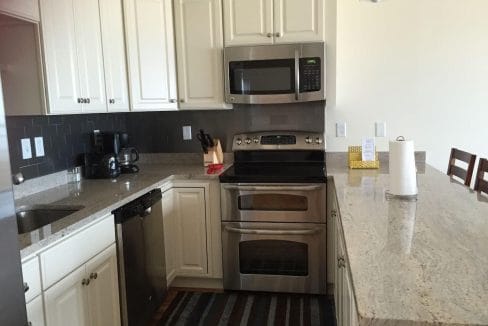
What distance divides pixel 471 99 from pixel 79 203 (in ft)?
9.15

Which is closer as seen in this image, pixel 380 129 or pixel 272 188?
pixel 272 188

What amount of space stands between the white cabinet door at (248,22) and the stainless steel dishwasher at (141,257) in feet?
4.13

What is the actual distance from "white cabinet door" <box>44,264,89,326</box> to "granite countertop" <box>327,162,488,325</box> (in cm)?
116

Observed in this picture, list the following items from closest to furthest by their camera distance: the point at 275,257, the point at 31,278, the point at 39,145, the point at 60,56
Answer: the point at 31,278
the point at 60,56
the point at 39,145
the point at 275,257

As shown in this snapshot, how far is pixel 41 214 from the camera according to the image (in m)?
2.09

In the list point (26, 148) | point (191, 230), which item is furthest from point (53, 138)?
point (191, 230)

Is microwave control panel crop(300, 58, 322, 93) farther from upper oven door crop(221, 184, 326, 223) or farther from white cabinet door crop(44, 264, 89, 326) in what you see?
white cabinet door crop(44, 264, 89, 326)

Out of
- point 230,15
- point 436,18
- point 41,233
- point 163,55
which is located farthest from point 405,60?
point 41,233

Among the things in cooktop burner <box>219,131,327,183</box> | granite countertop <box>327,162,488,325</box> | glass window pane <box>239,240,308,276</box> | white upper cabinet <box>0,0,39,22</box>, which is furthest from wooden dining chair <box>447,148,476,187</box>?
white upper cabinet <box>0,0,39,22</box>

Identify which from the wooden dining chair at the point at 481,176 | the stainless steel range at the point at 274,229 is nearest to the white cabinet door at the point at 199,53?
the stainless steel range at the point at 274,229

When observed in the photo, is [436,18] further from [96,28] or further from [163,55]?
[96,28]

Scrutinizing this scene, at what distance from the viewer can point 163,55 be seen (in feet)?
9.82

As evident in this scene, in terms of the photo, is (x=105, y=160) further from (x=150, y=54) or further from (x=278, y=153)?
(x=278, y=153)

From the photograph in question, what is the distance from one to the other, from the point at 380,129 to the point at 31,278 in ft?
8.40
